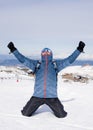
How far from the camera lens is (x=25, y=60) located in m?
8.73

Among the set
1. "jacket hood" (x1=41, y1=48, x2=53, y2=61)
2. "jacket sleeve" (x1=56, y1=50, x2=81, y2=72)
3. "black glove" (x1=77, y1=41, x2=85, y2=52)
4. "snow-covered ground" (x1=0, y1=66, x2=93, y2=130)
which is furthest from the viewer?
"jacket hood" (x1=41, y1=48, x2=53, y2=61)

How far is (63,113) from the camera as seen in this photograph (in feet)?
28.2

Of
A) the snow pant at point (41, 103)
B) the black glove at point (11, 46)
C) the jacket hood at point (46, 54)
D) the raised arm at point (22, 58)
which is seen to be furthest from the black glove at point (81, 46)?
the black glove at point (11, 46)

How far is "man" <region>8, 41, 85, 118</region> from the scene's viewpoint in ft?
28.2

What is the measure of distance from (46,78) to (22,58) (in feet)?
2.43

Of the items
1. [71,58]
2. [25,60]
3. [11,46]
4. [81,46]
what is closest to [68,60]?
[71,58]

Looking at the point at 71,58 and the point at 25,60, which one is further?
the point at 25,60

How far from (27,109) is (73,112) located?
123 cm

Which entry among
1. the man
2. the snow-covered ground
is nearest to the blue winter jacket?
the man

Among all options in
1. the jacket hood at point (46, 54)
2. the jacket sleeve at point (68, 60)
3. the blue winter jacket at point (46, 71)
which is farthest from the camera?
Result: the jacket hood at point (46, 54)

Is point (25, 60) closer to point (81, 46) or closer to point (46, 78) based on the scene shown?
point (46, 78)

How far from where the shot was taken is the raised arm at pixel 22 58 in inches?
335

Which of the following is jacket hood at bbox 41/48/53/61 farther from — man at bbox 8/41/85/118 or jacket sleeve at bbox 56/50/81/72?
jacket sleeve at bbox 56/50/81/72

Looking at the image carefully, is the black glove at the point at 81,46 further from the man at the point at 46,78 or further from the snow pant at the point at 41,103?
the snow pant at the point at 41,103
